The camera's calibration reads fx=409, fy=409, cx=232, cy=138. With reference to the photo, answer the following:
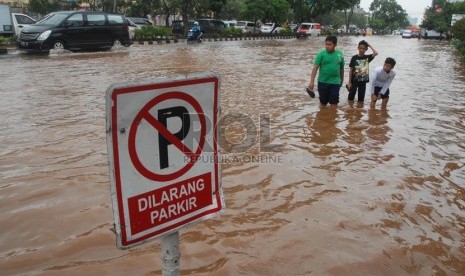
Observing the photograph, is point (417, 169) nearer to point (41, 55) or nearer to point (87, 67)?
point (87, 67)

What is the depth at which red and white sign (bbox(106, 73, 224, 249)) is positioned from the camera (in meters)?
1.29

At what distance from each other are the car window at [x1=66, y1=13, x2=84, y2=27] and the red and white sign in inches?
595

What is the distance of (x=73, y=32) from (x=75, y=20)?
0.46 meters

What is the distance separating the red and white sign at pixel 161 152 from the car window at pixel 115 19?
16564 mm

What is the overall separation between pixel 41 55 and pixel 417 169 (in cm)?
1438

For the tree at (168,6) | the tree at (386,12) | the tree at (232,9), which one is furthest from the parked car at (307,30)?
the tree at (386,12)

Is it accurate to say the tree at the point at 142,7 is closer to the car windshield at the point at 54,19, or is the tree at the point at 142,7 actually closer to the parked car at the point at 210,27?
the parked car at the point at 210,27

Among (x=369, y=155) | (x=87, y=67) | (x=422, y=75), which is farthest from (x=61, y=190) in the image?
(x=422, y=75)

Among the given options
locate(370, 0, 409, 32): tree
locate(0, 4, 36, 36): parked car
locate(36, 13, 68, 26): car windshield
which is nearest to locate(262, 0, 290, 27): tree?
locate(0, 4, 36, 36): parked car

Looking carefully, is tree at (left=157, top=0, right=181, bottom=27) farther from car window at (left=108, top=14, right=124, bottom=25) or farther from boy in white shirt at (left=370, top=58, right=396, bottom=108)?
boy in white shirt at (left=370, top=58, right=396, bottom=108)

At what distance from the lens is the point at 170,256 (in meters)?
1.46

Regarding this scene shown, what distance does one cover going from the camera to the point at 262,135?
5680 millimetres

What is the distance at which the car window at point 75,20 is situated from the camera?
49.1 ft

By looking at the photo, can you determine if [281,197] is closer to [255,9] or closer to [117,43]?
[117,43]
